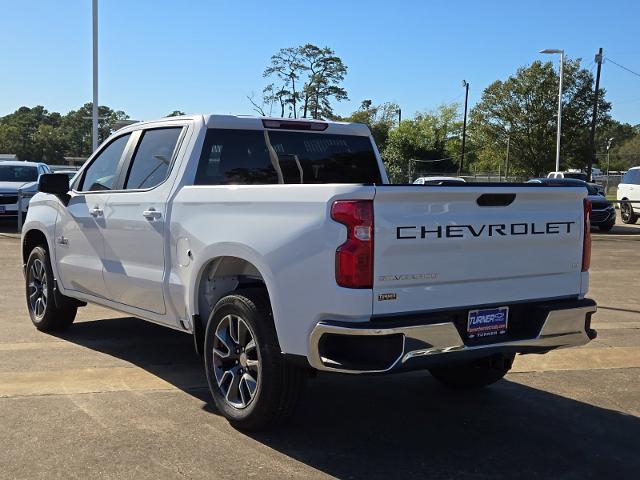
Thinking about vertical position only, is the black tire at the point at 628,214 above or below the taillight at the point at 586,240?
below

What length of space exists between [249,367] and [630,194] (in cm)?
2255

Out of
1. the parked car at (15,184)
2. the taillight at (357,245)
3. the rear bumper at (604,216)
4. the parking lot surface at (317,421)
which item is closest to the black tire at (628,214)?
the rear bumper at (604,216)

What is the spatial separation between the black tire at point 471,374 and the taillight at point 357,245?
6.00 feet

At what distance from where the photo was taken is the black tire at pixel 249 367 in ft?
13.3

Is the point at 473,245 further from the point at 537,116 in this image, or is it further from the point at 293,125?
the point at 537,116

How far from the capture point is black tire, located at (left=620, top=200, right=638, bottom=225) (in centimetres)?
2391

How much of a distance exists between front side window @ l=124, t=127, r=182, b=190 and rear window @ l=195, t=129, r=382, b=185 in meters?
0.35

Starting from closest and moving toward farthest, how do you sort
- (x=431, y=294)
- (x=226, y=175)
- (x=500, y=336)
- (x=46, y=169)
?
(x=431, y=294) → (x=500, y=336) → (x=226, y=175) → (x=46, y=169)

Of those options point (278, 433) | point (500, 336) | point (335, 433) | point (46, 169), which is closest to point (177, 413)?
point (278, 433)

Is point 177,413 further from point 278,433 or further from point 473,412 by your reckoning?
point 473,412

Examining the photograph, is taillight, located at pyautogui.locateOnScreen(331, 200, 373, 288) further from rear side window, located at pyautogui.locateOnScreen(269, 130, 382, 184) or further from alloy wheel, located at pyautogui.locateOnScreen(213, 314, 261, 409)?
rear side window, located at pyautogui.locateOnScreen(269, 130, 382, 184)

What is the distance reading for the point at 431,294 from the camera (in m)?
3.78

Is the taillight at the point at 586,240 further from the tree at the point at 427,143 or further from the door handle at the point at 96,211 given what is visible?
the tree at the point at 427,143

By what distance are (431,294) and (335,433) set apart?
120 centimetres
